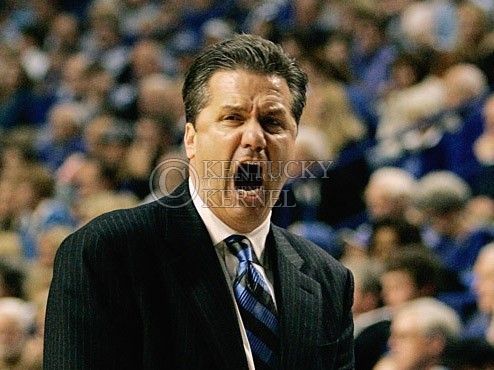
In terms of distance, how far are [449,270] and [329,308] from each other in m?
2.54

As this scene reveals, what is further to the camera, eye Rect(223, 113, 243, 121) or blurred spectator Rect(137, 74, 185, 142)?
blurred spectator Rect(137, 74, 185, 142)

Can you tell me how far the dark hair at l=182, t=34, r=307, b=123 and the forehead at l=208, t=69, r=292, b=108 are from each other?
0.03ft

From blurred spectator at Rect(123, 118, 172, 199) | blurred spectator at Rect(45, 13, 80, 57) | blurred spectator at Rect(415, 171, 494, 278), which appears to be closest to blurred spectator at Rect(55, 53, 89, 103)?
blurred spectator at Rect(45, 13, 80, 57)

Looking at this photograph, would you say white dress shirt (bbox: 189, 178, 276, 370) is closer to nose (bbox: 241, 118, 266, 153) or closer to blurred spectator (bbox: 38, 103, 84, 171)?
nose (bbox: 241, 118, 266, 153)

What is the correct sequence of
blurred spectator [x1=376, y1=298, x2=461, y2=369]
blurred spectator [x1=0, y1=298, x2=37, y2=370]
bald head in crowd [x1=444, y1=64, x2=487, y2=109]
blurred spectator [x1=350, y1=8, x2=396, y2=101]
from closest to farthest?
1. blurred spectator [x1=376, y1=298, x2=461, y2=369]
2. blurred spectator [x1=0, y1=298, x2=37, y2=370]
3. bald head in crowd [x1=444, y1=64, x2=487, y2=109]
4. blurred spectator [x1=350, y1=8, x2=396, y2=101]

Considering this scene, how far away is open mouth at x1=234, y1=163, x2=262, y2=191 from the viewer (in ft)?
6.93

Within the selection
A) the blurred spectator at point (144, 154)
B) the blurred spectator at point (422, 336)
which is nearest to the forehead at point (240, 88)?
the blurred spectator at point (422, 336)

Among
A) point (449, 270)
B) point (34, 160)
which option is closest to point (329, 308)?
point (449, 270)

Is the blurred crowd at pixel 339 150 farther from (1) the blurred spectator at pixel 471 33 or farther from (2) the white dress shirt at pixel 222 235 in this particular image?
(2) the white dress shirt at pixel 222 235

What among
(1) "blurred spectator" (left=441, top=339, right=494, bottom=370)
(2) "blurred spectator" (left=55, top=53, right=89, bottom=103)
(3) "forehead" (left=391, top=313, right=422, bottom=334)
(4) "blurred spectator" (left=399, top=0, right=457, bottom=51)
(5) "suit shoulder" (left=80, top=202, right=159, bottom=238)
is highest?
(2) "blurred spectator" (left=55, top=53, right=89, bottom=103)

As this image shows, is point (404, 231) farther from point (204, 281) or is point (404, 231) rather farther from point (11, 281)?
point (204, 281)

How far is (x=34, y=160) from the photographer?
762cm

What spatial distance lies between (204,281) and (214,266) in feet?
0.15

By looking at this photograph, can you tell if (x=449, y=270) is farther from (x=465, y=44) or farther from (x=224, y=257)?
(x=224, y=257)
